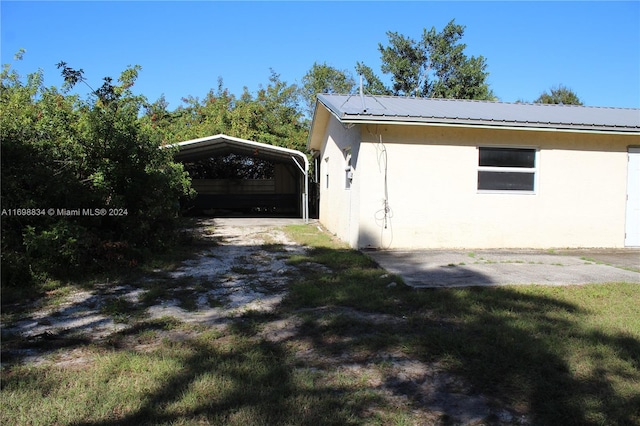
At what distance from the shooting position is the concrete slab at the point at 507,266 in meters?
6.61

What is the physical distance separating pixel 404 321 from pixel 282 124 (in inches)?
713

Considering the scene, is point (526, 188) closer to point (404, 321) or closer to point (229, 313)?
point (404, 321)

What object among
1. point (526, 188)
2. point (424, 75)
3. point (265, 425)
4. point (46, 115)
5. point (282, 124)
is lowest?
point (265, 425)

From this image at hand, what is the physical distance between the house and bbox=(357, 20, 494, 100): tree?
807 inches

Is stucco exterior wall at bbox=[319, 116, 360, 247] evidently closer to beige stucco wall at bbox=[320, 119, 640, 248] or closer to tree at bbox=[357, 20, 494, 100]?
→ beige stucco wall at bbox=[320, 119, 640, 248]

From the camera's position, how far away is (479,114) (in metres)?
9.63

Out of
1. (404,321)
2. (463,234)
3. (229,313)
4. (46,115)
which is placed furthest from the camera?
(463,234)

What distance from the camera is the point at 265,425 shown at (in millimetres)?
2756

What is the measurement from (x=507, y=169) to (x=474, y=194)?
0.92m

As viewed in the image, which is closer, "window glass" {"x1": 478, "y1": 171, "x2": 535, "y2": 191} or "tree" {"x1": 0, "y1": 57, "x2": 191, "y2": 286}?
"tree" {"x1": 0, "y1": 57, "x2": 191, "y2": 286}

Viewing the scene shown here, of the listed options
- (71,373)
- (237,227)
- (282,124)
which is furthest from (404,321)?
(282,124)

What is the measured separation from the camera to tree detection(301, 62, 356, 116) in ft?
119

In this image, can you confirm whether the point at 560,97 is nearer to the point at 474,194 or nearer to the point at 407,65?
the point at 407,65

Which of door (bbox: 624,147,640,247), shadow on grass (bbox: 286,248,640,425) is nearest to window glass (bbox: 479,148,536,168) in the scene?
door (bbox: 624,147,640,247)
